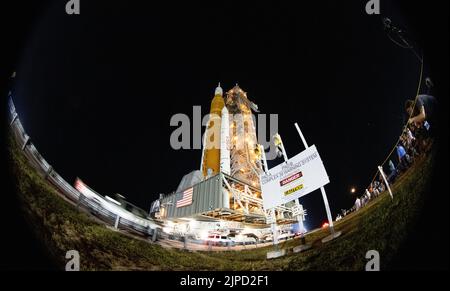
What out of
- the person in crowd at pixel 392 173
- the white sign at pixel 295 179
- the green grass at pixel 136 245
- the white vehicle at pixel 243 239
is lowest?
the white vehicle at pixel 243 239

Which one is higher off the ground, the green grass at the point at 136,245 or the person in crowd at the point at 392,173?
the person in crowd at the point at 392,173

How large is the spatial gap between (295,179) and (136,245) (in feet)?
29.2

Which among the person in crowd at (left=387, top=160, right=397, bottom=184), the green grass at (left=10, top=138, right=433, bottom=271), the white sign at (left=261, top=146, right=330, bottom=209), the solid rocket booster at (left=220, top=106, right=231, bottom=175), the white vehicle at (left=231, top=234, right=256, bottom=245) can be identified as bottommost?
the white vehicle at (left=231, top=234, right=256, bottom=245)

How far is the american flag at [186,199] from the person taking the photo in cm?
1916

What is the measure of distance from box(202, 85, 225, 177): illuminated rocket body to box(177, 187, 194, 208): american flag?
33.8 feet

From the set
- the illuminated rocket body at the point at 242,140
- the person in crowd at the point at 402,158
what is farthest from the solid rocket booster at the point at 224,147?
the person in crowd at the point at 402,158

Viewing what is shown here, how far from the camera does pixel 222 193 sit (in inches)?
702

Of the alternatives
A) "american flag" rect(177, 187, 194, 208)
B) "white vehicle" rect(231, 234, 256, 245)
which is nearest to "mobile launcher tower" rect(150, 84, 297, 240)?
"american flag" rect(177, 187, 194, 208)

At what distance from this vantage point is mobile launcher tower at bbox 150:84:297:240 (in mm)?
18344

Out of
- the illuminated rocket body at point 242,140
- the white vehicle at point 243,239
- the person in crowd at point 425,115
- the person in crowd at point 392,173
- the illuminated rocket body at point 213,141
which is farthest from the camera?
the illuminated rocket body at point 242,140

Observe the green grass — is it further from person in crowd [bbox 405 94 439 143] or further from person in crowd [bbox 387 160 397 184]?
person in crowd [bbox 405 94 439 143]

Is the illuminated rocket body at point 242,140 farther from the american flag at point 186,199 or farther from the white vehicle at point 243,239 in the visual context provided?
the american flag at point 186,199
